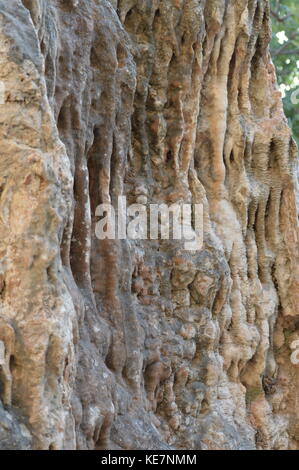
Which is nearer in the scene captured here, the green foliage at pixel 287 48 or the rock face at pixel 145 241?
the rock face at pixel 145 241

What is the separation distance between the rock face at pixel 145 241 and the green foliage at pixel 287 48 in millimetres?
5577

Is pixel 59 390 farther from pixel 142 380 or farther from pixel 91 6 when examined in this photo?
pixel 91 6

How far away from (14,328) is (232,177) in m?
3.30

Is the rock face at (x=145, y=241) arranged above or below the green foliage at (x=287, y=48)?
below

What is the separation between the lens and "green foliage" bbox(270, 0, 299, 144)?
12.5 m

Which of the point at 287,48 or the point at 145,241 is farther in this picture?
the point at 287,48

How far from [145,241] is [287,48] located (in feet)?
29.7

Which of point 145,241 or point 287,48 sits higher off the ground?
point 287,48

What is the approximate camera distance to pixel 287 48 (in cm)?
1370

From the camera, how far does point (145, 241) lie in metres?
5.41

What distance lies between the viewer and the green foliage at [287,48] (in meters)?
12.5

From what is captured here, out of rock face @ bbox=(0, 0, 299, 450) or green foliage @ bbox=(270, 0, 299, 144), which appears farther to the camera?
green foliage @ bbox=(270, 0, 299, 144)

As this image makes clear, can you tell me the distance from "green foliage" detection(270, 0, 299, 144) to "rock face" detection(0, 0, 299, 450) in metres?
5.58

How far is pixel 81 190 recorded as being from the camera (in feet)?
14.6
